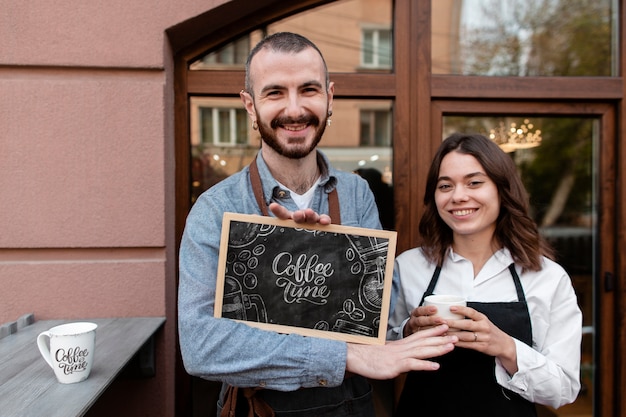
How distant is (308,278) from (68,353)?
0.81 metres

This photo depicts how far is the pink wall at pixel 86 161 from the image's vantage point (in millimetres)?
1970

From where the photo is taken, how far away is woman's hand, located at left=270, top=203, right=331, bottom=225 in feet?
4.09

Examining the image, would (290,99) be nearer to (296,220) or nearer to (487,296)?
(296,220)

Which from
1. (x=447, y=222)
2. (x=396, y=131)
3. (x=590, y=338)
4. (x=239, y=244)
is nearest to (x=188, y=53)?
(x=396, y=131)

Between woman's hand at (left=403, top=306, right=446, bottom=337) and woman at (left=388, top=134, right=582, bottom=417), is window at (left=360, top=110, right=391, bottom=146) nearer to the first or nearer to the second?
woman at (left=388, top=134, right=582, bottom=417)

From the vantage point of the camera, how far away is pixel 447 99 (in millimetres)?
2414

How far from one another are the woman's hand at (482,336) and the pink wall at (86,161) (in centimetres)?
140

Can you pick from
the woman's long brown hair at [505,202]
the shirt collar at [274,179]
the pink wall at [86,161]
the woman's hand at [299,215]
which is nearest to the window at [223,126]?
the pink wall at [86,161]

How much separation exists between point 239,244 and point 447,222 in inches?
34.9

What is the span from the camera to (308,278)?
132cm

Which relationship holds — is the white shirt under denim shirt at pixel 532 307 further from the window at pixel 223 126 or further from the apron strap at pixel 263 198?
the window at pixel 223 126

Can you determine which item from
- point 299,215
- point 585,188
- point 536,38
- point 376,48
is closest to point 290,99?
point 299,215

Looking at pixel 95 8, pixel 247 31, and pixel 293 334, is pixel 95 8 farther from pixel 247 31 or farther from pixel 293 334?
pixel 293 334

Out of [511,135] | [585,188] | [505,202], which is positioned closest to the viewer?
[505,202]
